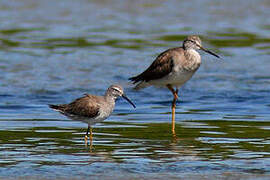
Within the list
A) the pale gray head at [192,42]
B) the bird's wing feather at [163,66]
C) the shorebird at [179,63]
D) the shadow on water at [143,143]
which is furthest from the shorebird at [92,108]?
the pale gray head at [192,42]

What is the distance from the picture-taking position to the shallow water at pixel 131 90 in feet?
32.9

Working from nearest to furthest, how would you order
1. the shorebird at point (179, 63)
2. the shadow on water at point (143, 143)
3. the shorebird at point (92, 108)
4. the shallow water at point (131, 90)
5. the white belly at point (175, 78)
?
the shallow water at point (131, 90) → the shadow on water at point (143, 143) → the shorebird at point (92, 108) → the shorebird at point (179, 63) → the white belly at point (175, 78)

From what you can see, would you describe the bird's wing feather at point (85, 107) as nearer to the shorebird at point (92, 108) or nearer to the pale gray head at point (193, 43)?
the shorebird at point (92, 108)

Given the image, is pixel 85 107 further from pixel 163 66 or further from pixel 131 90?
pixel 131 90

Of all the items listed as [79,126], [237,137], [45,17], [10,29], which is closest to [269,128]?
[237,137]

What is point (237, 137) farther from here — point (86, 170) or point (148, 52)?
point (148, 52)

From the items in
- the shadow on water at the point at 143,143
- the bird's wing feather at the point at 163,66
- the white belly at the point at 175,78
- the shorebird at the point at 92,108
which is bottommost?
the shadow on water at the point at 143,143

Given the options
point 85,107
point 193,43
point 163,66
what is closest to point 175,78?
point 163,66

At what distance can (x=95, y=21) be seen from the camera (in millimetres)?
27484

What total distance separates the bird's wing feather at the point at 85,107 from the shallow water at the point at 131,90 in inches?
17.0

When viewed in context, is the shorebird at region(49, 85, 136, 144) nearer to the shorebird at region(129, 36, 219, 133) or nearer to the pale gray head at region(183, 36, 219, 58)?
the shorebird at region(129, 36, 219, 133)

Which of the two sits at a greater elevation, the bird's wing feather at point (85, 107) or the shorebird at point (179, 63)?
the shorebird at point (179, 63)

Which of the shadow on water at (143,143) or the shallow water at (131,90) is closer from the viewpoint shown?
the shallow water at (131,90)

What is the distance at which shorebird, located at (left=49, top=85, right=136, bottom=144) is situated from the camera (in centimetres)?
1164
